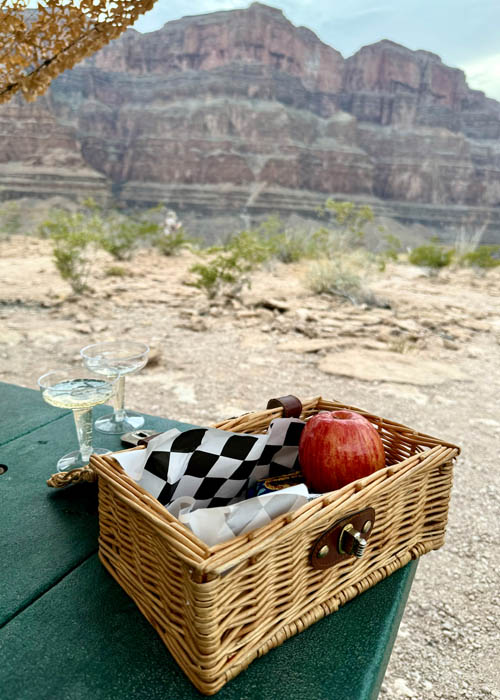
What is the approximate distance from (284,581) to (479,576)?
143cm

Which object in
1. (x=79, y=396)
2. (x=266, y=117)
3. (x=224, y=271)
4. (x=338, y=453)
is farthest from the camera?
(x=266, y=117)

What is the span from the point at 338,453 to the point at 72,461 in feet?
1.76

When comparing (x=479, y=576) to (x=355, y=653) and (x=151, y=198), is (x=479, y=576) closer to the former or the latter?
(x=355, y=653)

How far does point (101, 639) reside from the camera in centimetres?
55

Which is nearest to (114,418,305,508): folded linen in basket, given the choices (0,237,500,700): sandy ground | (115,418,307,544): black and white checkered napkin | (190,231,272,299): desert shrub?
(115,418,307,544): black and white checkered napkin

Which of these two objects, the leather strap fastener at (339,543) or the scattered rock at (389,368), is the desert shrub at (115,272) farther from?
the leather strap fastener at (339,543)

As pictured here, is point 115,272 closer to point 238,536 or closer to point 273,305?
point 273,305

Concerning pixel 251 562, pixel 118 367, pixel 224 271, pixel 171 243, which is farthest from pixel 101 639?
pixel 171 243

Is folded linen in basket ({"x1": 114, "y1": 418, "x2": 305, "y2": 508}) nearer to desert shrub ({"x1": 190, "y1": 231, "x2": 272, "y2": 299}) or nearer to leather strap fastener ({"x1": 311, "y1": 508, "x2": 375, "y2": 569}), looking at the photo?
leather strap fastener ({"x1": 311, "y1": 508, "x2": 375, "y2": 569})

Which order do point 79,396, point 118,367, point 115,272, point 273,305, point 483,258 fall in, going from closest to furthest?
point 79,396
point 118,367
point 273,305
point 115,272
point 483,258

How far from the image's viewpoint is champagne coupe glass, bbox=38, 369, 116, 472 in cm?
83

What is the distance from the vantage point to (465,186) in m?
38.7

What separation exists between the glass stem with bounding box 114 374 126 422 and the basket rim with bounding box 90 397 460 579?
0.40m

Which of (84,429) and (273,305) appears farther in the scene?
(273,305)
